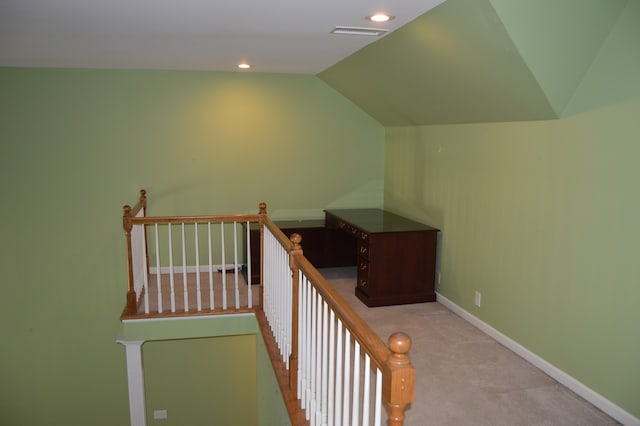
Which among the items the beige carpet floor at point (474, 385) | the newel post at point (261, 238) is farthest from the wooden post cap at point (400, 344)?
the newel post at point (261, 238)

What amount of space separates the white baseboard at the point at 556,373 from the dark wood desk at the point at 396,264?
Answer: 42cm

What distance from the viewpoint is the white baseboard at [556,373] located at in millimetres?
2852

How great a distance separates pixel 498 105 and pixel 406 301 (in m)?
2.09

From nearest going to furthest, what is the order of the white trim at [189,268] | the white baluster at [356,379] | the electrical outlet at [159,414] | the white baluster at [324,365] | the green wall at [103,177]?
the white baluster at [356,379], the white baluster at [324,365], the green wall at [103,177], the white trim at [189,268], the electrical outlet at [159,414]

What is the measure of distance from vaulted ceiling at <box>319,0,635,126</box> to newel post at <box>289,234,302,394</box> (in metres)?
1.59

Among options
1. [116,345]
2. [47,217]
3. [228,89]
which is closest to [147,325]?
[116,345]

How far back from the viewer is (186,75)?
18.3 feet

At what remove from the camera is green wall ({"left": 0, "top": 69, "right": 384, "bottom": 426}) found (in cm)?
537

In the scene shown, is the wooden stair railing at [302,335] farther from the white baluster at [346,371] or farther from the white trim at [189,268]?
the white trim at [189,268]

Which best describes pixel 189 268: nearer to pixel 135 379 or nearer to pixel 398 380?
pixel 135 379

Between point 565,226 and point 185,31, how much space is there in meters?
2.93

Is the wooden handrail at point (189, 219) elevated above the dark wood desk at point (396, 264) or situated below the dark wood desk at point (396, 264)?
above

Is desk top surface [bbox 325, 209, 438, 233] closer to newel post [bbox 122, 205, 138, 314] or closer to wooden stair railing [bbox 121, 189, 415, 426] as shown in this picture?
wooden stair railing [bbox 121, 189, 415, 426]

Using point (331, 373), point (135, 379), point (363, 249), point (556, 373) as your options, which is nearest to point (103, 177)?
point (135, 379)
